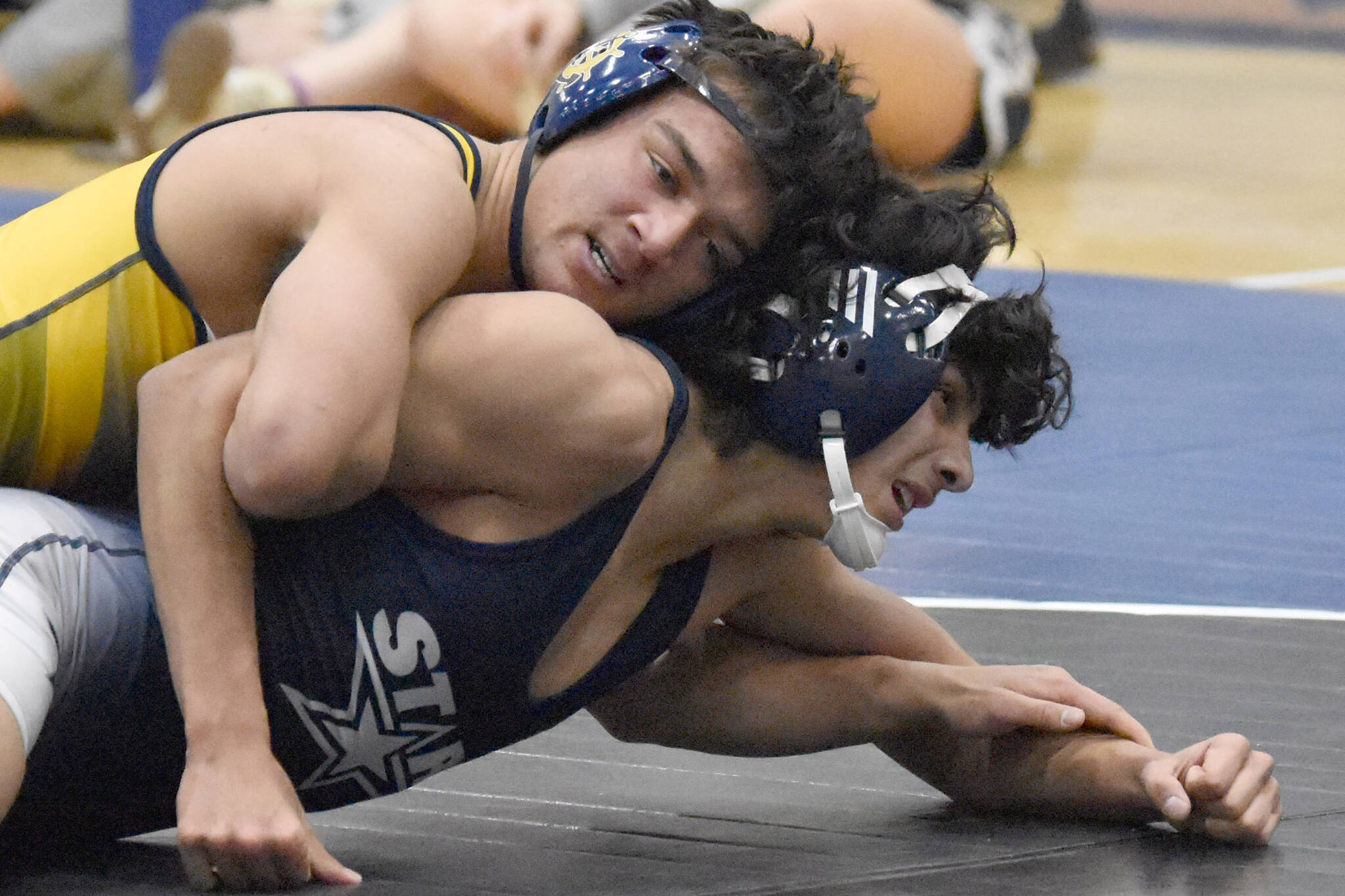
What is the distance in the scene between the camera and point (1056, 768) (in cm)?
237

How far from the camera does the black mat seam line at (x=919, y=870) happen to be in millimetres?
2031

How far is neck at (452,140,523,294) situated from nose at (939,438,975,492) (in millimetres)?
526

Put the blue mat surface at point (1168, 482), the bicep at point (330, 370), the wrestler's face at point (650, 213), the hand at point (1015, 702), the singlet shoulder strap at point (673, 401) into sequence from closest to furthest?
the bicep at point (330, 370), the singlet shoulder strap at point (673, 401), the wrestler's face at point (650, 213), the hand at point (1015, 702), the blue mat surface at point (1168, 482)

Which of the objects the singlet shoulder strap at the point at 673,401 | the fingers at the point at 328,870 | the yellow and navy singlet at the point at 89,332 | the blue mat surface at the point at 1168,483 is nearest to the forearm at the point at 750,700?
the singlet shoulder strap at the point at 673,401

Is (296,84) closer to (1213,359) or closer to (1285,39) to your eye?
(1213,359)

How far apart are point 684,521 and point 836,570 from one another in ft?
1.17

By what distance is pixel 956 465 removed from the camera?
219 centimetres

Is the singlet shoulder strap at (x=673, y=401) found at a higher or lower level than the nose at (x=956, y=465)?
higher

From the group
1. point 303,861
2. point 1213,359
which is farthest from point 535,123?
point 1213,359

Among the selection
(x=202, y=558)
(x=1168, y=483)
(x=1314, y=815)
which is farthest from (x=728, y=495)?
(x=1168, y=483)

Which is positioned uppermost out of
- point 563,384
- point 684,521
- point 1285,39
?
point 563,384

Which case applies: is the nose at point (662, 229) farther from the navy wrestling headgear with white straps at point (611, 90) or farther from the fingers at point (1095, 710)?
the fingers at point (1095, 710)

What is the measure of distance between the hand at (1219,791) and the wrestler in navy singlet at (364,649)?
2.42 ft

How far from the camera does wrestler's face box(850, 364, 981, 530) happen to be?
7.07ft
